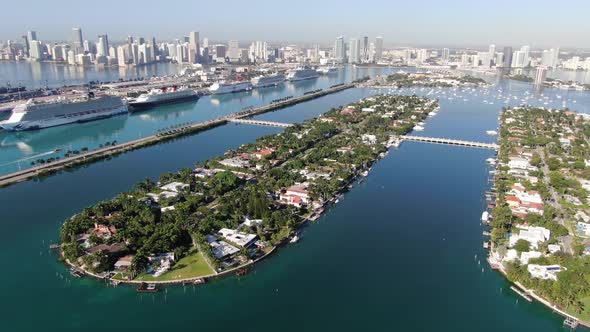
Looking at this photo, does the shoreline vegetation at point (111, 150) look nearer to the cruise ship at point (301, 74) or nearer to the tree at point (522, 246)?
the tree at point (522, 246)

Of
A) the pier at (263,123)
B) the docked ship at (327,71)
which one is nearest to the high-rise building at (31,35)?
the docked ship at (327,71)

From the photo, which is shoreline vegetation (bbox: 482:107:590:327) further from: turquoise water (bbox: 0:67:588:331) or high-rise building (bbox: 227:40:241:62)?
high-rise building (bbox: 227:40:241:62)

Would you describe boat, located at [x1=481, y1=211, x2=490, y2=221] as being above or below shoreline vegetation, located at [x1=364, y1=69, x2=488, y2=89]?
below

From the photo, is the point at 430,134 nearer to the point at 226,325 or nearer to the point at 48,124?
the point at 226,325

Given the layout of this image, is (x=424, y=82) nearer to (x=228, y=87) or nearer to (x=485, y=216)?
(x=228, y=87)

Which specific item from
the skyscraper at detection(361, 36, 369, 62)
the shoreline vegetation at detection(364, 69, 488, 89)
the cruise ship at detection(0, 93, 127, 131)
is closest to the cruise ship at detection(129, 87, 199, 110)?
the cruise ship at detection(0, 93, 127, 131)

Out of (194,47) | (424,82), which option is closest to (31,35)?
(194,47)
